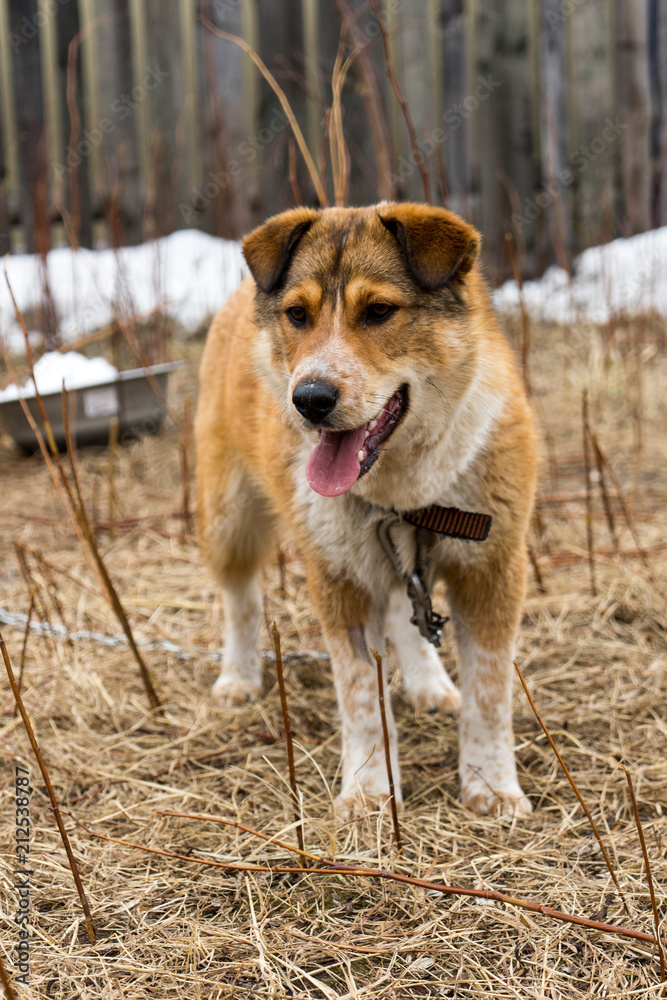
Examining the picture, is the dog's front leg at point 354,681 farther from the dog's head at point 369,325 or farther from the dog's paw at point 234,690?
the dog's paw at point 234,690

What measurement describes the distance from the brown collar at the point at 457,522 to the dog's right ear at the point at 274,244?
0.81 m

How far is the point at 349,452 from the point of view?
224cm

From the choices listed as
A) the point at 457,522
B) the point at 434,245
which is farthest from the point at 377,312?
the point at 457,522

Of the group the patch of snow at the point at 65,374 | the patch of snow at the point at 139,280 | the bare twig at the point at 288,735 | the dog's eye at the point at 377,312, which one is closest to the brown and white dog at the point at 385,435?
the dog's eye at the point at 377,312

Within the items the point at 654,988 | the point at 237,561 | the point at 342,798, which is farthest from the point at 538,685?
the point at 654,988

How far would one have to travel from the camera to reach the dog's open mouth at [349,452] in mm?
2221

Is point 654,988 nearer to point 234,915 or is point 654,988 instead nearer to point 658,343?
point 234,915

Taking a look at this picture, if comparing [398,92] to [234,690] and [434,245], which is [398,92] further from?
[234,690]

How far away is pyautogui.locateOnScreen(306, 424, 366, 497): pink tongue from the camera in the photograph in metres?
2.21

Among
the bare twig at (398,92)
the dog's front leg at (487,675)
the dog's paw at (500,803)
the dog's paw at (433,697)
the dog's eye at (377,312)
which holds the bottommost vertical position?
the dog's paw at (433,697)

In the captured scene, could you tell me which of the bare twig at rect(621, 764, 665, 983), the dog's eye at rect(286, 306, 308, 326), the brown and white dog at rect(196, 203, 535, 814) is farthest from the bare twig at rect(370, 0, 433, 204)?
the bare twig at rect(621, 764, 665, 983)

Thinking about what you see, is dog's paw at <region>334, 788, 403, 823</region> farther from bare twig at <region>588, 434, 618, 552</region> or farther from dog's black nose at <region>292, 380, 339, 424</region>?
bare twig at <region>588, 434, 618, 552</region>

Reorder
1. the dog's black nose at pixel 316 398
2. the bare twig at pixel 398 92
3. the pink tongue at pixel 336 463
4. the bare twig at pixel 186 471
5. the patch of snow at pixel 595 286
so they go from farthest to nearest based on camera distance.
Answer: the patch of snow at pixel 595 286 → the bare twig at pixel 186 471 → the bare twig at pixel 398 92 → the pink tongue at pixel 336 463 → the dog's black nose at pixel 316 398

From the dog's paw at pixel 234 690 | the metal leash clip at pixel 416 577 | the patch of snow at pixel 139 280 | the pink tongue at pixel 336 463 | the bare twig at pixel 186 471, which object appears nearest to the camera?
the pink tongue at pixel 336 463
